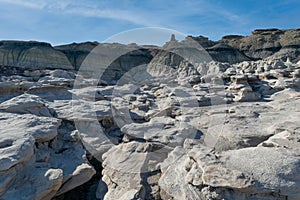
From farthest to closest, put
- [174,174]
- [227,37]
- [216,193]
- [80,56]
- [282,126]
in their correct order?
[227,37] < [80,56] < [282,126] < [174,174] < [216,193]

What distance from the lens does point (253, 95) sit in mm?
7070

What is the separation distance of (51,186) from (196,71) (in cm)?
1615

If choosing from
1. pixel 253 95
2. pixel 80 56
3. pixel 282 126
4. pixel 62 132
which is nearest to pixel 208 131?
pixel 282 126

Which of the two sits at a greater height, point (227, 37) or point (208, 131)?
point (227, 37)

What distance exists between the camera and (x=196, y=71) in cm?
1814

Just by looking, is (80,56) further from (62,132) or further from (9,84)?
(62,132)

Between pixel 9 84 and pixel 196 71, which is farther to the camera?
pixel 196 71

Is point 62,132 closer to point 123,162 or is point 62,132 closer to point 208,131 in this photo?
point 123,162

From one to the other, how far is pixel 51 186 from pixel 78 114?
2.68m

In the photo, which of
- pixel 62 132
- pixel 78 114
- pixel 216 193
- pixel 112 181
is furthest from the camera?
pixel 78 114

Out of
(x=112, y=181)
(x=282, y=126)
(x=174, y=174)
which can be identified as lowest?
(x=112, y=181)

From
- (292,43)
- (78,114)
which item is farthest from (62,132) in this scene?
(292,43)

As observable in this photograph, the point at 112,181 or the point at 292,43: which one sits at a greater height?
the point at 292,43

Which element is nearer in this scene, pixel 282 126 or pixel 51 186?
pixel 51 186
